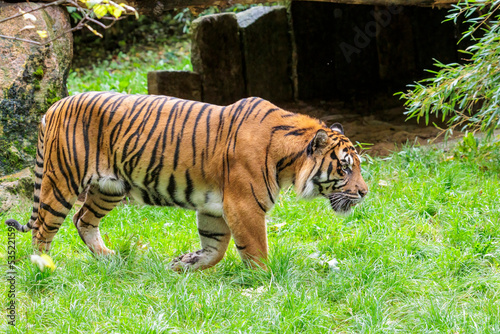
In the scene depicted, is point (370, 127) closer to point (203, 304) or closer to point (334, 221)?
point (334, 221)

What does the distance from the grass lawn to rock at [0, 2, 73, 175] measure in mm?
633

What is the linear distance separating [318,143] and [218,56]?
4812 millimetres

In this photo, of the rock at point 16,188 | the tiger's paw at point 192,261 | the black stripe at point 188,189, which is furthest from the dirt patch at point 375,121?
the rock at point 16,188

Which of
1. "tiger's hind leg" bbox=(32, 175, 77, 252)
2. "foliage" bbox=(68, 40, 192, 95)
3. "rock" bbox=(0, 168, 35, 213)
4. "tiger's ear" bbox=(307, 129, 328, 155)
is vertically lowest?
"rock" bbox=(0, 168, 35, 213)

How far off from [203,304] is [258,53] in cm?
613

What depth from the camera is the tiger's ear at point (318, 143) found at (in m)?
4.17

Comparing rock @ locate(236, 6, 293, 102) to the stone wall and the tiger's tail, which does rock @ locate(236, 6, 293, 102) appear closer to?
the stone wall

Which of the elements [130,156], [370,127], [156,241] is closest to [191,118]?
[130,156]

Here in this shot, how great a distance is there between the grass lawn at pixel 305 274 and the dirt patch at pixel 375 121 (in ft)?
6.54

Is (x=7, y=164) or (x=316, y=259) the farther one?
(x=7, y=164)

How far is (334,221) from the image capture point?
530cm

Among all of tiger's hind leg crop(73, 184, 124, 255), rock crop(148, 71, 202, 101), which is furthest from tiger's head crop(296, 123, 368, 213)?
rock crop(148, 71, 202, 101)

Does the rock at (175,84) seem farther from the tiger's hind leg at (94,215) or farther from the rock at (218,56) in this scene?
the tiger's hind leg at (94,215)

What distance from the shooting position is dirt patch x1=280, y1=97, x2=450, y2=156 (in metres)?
8.05
